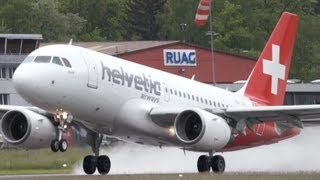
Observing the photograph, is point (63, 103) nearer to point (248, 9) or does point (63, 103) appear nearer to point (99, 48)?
point (99, 48)

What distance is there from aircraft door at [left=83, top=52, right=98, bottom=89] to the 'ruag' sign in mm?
61089

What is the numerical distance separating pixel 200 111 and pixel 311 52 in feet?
326

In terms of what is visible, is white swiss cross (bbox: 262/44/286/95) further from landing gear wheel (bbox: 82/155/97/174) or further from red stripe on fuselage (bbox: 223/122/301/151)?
landing gear wheel (bbox: 82/155/97/174)

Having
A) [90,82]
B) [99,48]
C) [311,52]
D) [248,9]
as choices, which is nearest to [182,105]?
[90,82]

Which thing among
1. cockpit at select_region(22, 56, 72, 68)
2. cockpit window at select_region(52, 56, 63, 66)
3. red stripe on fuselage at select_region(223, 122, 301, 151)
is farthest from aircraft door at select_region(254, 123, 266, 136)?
cockpit window at select_region(52, 56, 63, 66)

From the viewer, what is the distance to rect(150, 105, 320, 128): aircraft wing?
4959 centimetres

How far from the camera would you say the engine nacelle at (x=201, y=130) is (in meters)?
48.4

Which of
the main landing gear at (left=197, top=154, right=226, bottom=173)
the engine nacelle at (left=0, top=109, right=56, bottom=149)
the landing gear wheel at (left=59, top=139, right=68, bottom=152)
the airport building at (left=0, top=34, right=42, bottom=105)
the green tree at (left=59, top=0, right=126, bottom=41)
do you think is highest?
the landing gear wheel at (left=59, top=139, right=68, bottom=152)

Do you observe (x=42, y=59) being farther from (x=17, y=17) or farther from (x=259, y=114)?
(x=17, y=17)

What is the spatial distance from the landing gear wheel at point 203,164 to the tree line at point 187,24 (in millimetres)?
88316

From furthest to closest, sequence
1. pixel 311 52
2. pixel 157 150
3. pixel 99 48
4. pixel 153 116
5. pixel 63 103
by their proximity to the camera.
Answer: pixel 311 52 → pixel 99 48 → pixel 157 150 → pixel 153 116 → pixel 63 103

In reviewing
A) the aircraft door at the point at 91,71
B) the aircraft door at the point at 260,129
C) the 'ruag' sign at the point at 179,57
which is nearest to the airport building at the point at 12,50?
the 'ruag' sign at the point at 179,57

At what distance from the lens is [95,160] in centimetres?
5053

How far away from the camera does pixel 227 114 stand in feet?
165
